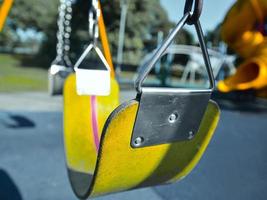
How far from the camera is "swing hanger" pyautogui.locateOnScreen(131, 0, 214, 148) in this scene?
13.2 inches

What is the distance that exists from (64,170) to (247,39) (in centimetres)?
183

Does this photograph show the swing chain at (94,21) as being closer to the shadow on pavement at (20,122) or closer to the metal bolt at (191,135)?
the metal bolt at (191,135)

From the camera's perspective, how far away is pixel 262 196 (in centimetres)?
85

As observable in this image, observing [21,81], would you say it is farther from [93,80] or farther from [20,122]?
[93,80]

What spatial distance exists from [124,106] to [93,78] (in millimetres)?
365

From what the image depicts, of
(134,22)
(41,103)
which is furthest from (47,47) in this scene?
(41,103)

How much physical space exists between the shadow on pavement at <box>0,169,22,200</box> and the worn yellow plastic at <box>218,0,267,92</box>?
1.69 m

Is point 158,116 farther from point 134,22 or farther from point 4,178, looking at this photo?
point 134,22

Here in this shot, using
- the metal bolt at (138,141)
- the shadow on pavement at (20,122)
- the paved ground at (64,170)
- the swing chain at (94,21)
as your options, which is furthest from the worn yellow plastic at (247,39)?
the metal bolt at (138,141)

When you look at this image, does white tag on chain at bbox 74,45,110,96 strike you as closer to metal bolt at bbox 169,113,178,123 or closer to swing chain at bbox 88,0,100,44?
swing chain at bbox 88,0,100,44

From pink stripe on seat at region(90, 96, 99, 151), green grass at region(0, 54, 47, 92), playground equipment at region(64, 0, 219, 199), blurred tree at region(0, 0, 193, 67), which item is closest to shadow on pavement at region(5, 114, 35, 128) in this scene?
pink stripe on seat at region(90, 96, 99, 151)

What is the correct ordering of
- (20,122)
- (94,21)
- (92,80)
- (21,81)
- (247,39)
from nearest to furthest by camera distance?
1. (92,80)
2. (94,21)
3. (20,122)
4. (247,39)
5. (21,81)

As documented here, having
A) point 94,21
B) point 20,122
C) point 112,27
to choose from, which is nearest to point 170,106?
point 94,21

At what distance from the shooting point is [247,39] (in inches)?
89.9
